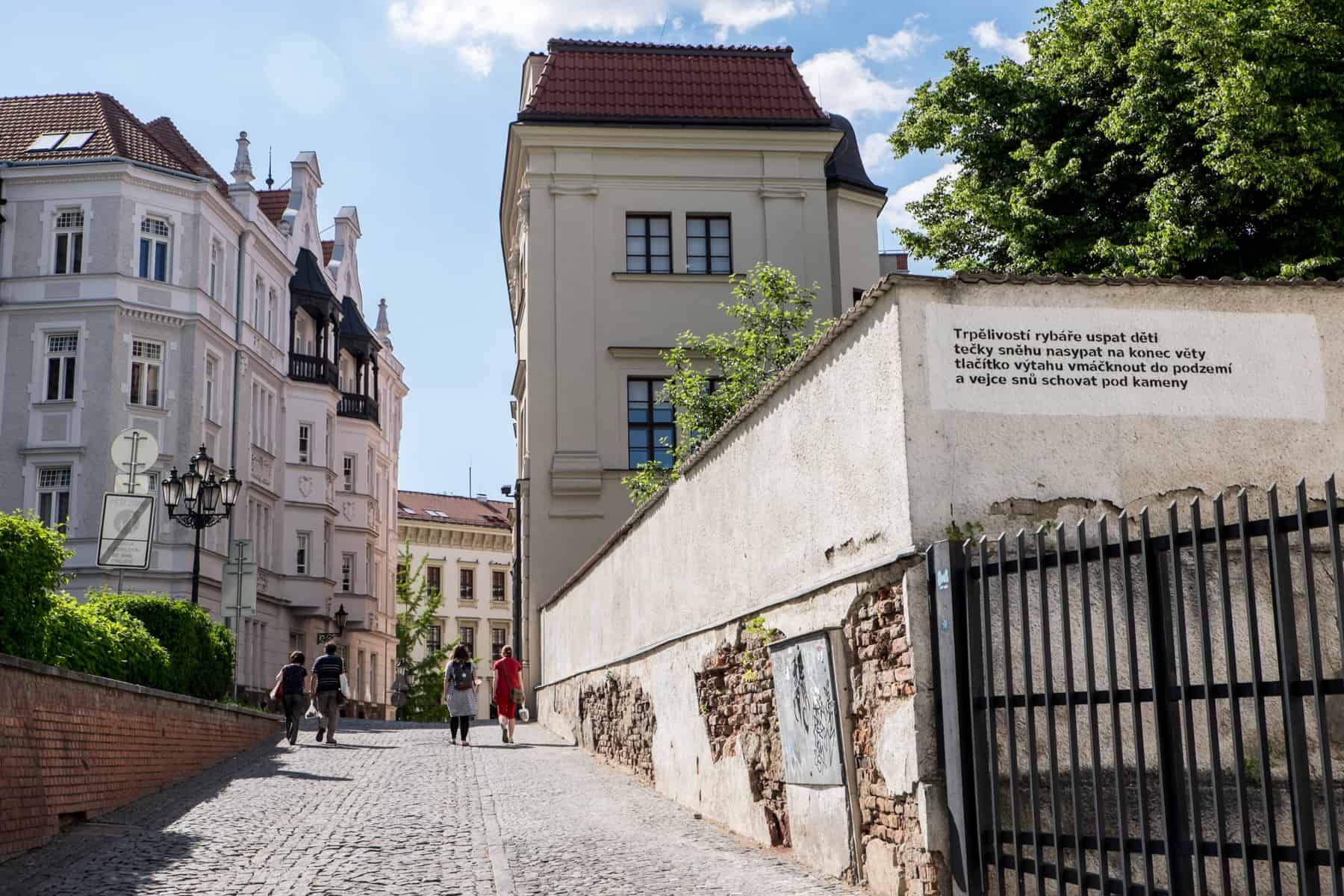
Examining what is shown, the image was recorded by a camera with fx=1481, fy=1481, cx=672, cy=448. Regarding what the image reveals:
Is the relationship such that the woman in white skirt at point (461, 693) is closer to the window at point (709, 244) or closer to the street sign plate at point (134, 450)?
the street sign plate at point (134, 450)

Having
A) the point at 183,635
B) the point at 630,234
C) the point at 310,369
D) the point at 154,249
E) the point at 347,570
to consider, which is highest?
the point at 154,249

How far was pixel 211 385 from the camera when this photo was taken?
134 feet

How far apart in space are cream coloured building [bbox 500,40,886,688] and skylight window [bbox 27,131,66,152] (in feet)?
48.8

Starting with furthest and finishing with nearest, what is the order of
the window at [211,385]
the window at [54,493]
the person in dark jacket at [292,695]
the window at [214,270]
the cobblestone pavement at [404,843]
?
1. the window at [214,270]
2. the window at [211,385]
3. the window at [54,493]
4. the person in dark jacket at [292,695]
5. the cobblestone pavement at [404,843]

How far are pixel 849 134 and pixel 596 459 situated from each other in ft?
36.9

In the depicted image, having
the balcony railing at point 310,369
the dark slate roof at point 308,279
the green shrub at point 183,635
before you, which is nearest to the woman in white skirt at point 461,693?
the green shrub at point 183,635

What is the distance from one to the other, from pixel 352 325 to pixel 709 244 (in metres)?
31.0

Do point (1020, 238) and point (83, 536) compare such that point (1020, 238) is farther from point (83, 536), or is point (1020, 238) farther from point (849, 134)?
point (83, 536)

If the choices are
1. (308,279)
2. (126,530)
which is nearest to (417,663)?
(308,279)

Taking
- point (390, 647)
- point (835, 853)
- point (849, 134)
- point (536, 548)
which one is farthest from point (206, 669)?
point (390, 647)

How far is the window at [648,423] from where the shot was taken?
98.5 ft

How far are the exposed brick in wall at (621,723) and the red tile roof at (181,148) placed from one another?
27.9m

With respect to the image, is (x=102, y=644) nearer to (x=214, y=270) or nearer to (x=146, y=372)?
(x=146, y=372)

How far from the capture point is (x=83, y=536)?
37188 millimetres
